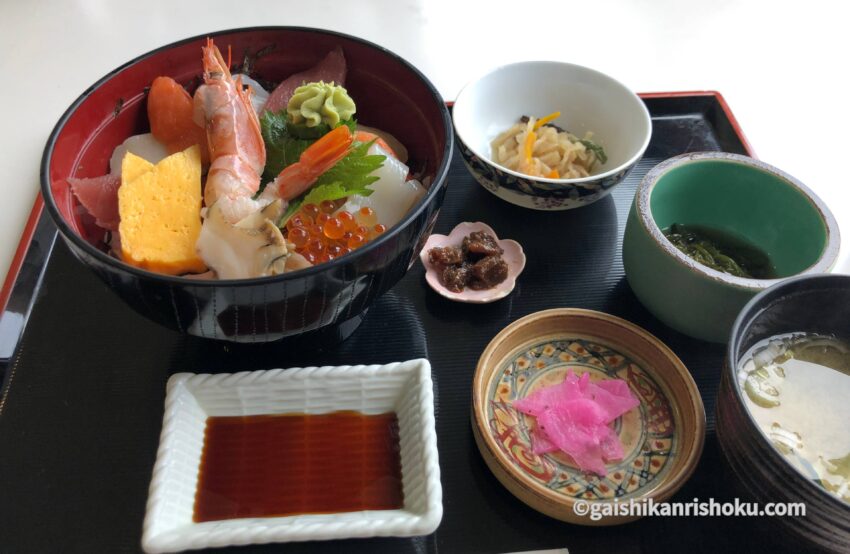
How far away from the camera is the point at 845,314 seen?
92cm

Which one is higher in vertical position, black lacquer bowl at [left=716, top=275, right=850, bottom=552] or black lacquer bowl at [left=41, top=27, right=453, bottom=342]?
black lacquer bowl at [left=41, top=27, right=453, bottom=342]

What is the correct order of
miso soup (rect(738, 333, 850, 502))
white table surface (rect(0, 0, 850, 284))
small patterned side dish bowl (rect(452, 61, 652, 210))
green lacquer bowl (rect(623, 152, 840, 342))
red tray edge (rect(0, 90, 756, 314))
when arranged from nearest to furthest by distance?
miso soup (rect(738, 333, 850, 502)) < green lacquer bowl (rect(623, 152, 840, 342)) < red tray edge (rect(0, 90, 756, 314)) < small patterned side dish bowl (rect(452, 61, 652, 210)) < white table surface (rect(0, 0, 850, 284))

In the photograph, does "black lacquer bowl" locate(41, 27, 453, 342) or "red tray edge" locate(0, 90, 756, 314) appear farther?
"red tray edge" locate(0, 90, 756, 314)

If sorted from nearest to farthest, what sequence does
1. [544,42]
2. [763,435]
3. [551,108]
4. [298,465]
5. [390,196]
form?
[763,435] < [298,465] < [390,196] < [551,108] < [544,42]

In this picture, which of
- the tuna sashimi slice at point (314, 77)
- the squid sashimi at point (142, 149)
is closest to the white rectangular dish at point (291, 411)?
the squid sashimi at point (142, 149)

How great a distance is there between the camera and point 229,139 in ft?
3.18

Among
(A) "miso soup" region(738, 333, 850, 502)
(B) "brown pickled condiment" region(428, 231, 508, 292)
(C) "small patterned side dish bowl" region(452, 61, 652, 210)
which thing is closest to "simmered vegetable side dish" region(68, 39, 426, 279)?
(B) "brown pickled condiment" region(428, 231, 508, 292)

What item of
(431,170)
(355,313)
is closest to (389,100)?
(431,170)

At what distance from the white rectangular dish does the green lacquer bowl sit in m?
0.41

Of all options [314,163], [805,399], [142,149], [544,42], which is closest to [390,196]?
[314,163]

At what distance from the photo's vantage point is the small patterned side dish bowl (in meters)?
1.30

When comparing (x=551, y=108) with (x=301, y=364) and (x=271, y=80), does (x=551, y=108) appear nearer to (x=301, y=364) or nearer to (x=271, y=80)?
(x=271, y=80)

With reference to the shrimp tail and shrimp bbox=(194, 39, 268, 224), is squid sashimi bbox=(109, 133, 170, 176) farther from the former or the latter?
the shrimp tail

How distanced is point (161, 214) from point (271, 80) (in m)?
0.39
